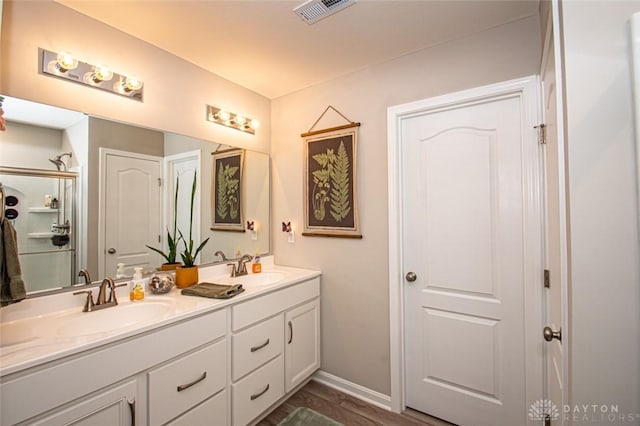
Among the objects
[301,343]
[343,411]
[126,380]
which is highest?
[126,380]

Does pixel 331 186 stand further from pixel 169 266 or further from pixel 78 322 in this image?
pixel 78 322

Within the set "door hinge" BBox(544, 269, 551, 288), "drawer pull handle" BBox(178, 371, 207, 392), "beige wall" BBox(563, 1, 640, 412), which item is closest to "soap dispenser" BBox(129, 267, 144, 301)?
"drawer pull handle" BBox(178, 371, 207, 392)

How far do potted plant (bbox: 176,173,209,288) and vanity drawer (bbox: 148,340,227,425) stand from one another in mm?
527

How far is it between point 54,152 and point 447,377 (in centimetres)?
258

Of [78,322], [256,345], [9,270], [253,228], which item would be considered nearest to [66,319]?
[78,322]

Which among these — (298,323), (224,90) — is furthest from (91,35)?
(298,323)

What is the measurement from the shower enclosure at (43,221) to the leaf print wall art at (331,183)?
150cm

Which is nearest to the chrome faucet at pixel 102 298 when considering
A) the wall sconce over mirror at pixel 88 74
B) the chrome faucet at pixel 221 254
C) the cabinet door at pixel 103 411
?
the cabinet door at pixel 103 411

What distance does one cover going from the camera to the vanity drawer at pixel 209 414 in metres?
1.37

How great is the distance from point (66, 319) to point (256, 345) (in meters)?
0.95

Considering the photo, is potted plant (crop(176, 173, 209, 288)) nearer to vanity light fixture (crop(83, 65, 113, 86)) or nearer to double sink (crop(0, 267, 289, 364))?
double sink (crop(0, 267, 289, 364))

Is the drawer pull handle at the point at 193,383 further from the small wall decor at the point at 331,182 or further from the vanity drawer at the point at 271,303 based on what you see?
the small wall decor at the point at 331,182

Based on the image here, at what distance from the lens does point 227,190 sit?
7.53 feet

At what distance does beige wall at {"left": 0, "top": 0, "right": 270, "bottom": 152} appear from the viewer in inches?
52.1
